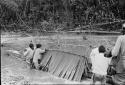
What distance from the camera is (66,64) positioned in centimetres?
718

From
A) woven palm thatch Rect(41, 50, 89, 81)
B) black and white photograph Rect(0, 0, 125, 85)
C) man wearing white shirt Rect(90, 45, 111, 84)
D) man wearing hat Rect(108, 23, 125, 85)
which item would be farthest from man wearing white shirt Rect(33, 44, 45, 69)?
man wearing hat Rect(108, 23, 125, 85)

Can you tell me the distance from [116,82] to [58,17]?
2052 centimetres

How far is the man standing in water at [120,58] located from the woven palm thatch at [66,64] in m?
1.81

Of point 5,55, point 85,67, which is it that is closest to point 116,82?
point 85,67

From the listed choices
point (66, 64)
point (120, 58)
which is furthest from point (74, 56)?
point (120, 58)

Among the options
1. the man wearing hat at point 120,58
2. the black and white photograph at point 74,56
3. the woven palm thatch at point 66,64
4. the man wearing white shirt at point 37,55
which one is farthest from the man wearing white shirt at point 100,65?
the man wearing white shirt at point 37,55

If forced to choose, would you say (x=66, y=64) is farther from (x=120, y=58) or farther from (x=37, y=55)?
(x=120, y=58)

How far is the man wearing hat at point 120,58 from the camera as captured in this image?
4.52m

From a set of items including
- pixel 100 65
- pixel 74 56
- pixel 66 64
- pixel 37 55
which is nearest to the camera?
pixel 100 65

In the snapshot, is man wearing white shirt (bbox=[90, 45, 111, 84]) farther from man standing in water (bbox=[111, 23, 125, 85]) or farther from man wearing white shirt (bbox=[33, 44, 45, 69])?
man wearing white shirt (bbox=[33, 44, 45, 69])

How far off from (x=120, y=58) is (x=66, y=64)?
2.76 meters

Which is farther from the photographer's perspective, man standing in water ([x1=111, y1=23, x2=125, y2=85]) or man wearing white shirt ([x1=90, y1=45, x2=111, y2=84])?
man wearing white shirt ([x1=90, y1=45, x2=111, y2=84])

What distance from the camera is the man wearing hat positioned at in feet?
14.8

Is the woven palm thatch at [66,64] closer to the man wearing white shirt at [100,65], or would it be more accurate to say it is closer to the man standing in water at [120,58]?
the man wearing white shirt at [100,65]
